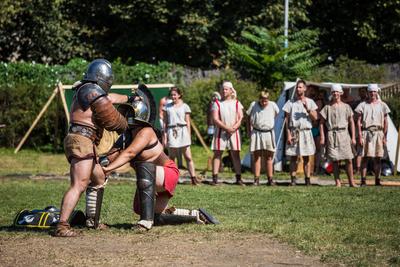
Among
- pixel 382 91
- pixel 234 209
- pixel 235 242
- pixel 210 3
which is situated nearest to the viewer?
pixel 235 242

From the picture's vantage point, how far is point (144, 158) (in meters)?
10.7

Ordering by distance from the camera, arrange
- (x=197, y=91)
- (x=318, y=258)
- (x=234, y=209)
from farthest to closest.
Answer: (x=197, y=91) < (x=234, y=209) < (x=318, y=258)

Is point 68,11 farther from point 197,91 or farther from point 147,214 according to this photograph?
point 147,214

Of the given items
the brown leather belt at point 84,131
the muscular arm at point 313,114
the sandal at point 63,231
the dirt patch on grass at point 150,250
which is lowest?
the dirt patch on grass at point 150,250

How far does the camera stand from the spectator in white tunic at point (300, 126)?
18688 millimetres

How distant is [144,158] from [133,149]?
0.20 metres

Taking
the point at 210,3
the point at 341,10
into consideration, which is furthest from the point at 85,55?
the point at 341,10

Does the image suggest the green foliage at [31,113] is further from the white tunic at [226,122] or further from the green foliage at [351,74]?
the white tunic at [226,122]

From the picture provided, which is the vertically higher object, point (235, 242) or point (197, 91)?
point (197, 91)

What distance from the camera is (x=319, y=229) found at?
1068 centimetres

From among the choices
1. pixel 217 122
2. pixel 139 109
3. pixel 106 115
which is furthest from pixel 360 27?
pixel 106 115

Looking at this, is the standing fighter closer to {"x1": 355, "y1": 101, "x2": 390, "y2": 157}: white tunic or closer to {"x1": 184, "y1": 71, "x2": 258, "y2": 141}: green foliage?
{"x1": 355, "y1": 101, "x2": 390, "y2": 157}: white tunic

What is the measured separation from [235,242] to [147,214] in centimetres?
129

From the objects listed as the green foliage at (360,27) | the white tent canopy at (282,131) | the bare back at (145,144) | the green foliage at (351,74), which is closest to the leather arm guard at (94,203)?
the bare back at (145,144)
